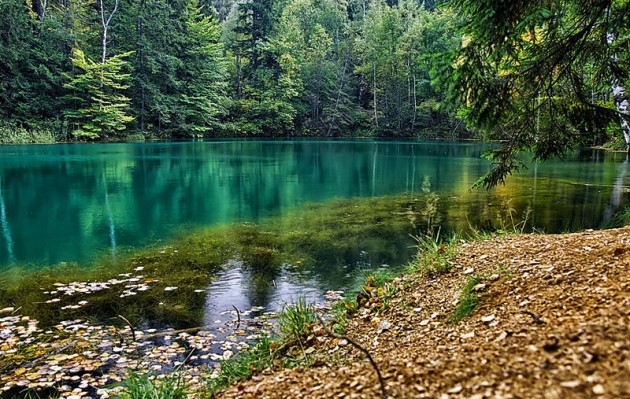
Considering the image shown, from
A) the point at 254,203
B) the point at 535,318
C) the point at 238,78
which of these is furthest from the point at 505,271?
the point at 238,78

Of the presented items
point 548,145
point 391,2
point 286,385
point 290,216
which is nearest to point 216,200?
point 290,216

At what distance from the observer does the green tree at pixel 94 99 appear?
38.3 metres

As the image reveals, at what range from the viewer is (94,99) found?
38031mm

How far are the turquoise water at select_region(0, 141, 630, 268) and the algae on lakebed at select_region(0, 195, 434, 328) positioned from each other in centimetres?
101

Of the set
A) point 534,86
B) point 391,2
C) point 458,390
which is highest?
point 391,2

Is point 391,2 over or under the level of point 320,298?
over

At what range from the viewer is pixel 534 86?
251 inches

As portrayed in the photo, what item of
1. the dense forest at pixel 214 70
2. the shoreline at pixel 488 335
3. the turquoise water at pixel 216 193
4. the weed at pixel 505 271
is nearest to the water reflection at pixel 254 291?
the shoreline at pixel 488 335

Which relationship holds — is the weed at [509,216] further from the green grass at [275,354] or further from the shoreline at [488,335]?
the green grass at [275,354]

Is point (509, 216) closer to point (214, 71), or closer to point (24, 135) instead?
point (24, 135)

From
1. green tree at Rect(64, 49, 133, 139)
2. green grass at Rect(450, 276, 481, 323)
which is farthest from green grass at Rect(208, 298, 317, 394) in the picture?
green tree at Rect(64, 49, 133, 139)

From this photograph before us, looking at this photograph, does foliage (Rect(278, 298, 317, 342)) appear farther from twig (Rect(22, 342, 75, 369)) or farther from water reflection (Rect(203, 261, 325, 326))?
twig (Rect(22, 342, 75, 369))

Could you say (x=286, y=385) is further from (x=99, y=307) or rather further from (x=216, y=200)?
(x=216, y=200)

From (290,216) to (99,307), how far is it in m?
6.78
